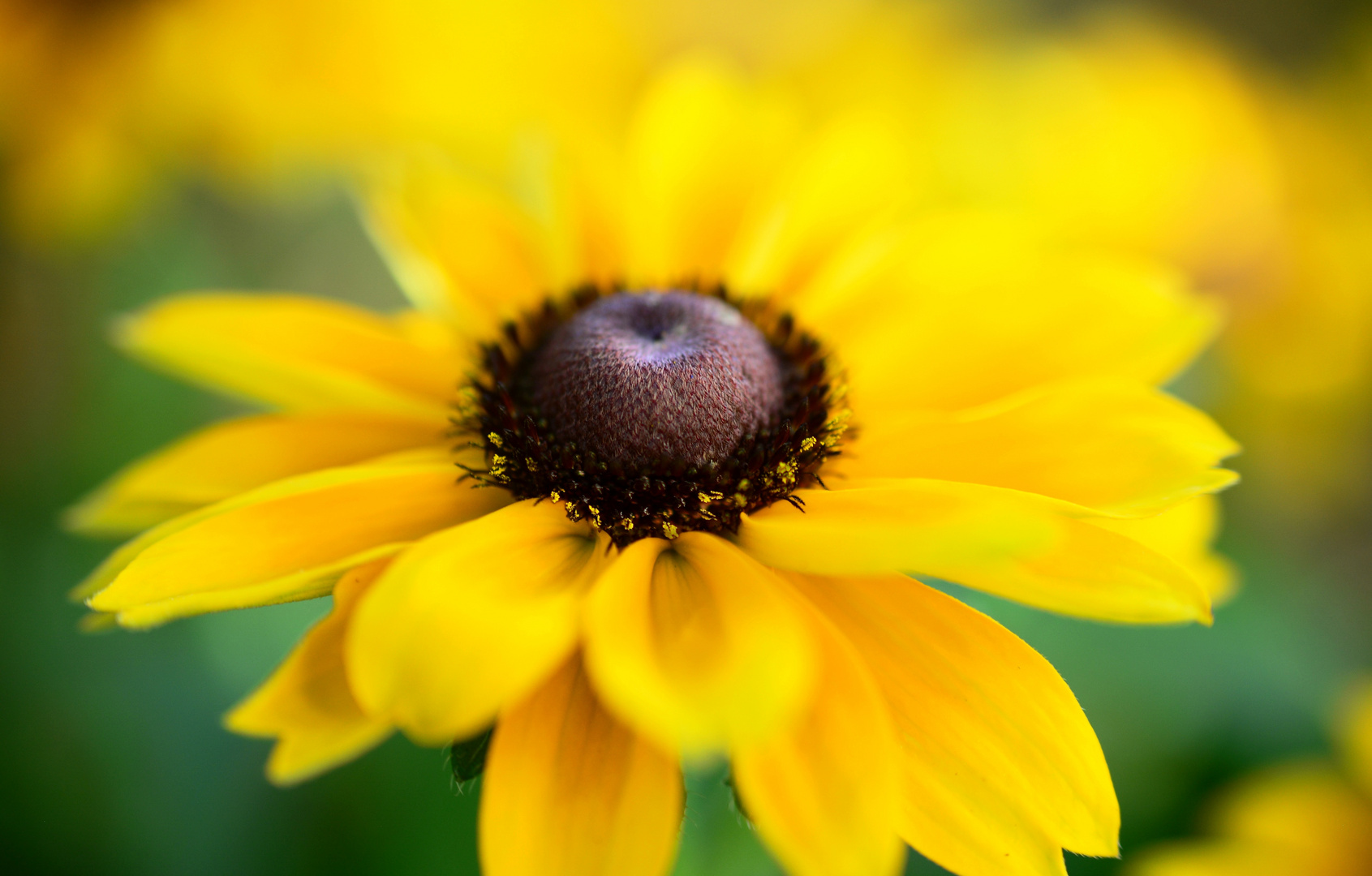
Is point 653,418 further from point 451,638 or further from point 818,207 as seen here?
point 818,207

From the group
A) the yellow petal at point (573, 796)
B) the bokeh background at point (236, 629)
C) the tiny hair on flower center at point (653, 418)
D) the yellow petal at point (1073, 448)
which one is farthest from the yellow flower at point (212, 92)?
the yellow petal at point (573, 796)

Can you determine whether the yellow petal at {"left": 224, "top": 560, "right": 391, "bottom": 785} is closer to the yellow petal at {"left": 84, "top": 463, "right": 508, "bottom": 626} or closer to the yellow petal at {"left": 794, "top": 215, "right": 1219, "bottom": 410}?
the yellow petal at {"left": 84, "top": 463, "right": 508, "bottom": 626}

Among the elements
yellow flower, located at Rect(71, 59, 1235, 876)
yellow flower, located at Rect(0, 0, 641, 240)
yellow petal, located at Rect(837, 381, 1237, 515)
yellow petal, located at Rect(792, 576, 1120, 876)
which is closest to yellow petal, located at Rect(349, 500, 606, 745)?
yellow flower, located at Rect(71, 59, 1235, 876)

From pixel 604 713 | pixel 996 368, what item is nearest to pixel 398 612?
pixel 604 713

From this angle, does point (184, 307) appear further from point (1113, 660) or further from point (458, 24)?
point (1113, 660)

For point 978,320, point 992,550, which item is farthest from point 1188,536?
point 992,550

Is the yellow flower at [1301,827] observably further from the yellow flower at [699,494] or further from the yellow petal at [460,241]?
the yellow petal at [460,241]
